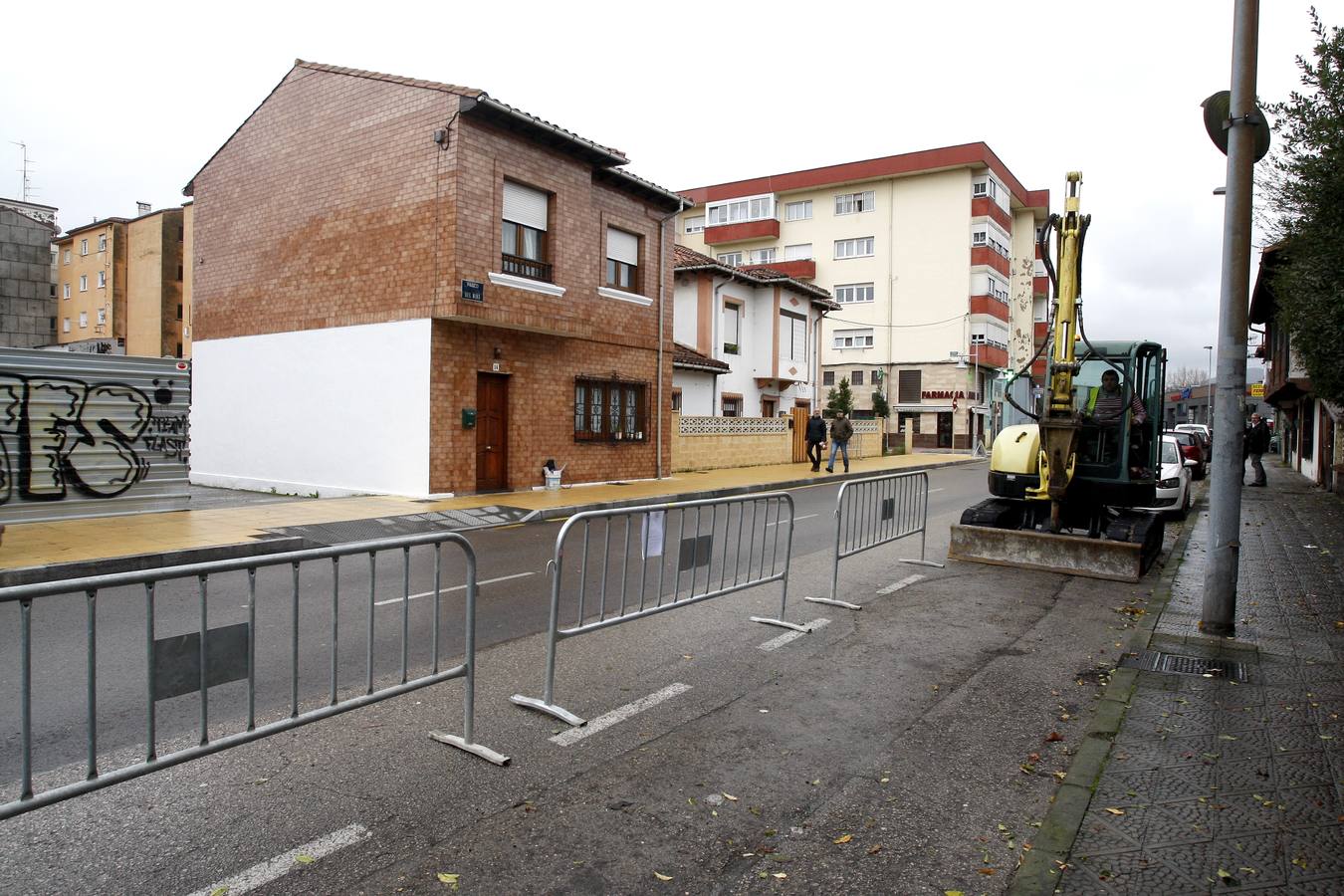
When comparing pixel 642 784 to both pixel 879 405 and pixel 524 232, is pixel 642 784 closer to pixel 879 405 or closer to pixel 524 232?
pixel 524 232

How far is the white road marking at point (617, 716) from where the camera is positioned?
4348 millimetres

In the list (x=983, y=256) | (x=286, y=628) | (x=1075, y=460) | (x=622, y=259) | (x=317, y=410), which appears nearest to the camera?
(x=286, y=628)

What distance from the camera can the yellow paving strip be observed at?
9.63m

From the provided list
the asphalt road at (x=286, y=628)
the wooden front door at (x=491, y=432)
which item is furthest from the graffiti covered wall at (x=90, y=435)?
the wooden front door at (x=491, y=432)

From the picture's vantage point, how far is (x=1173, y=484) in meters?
14.7

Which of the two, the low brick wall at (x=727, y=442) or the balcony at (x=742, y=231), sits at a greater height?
the balcony at (x=742, y=231)

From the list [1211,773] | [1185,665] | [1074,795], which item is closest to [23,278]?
[1185,665]

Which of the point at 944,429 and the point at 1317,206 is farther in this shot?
the point at 944,429

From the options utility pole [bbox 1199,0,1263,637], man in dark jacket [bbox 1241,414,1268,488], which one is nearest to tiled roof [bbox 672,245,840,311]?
man in dark jacket [bbox 1241,414,1268,488]

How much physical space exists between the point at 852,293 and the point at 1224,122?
4388 cm

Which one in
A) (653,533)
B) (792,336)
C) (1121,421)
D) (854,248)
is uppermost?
(854,248)

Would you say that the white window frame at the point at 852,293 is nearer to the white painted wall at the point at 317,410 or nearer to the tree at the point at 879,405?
the tree at the point at 879,405

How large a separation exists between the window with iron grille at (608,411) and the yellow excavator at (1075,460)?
986 cm

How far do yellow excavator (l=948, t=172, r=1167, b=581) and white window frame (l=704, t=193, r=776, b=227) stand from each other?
43070 millimetres
